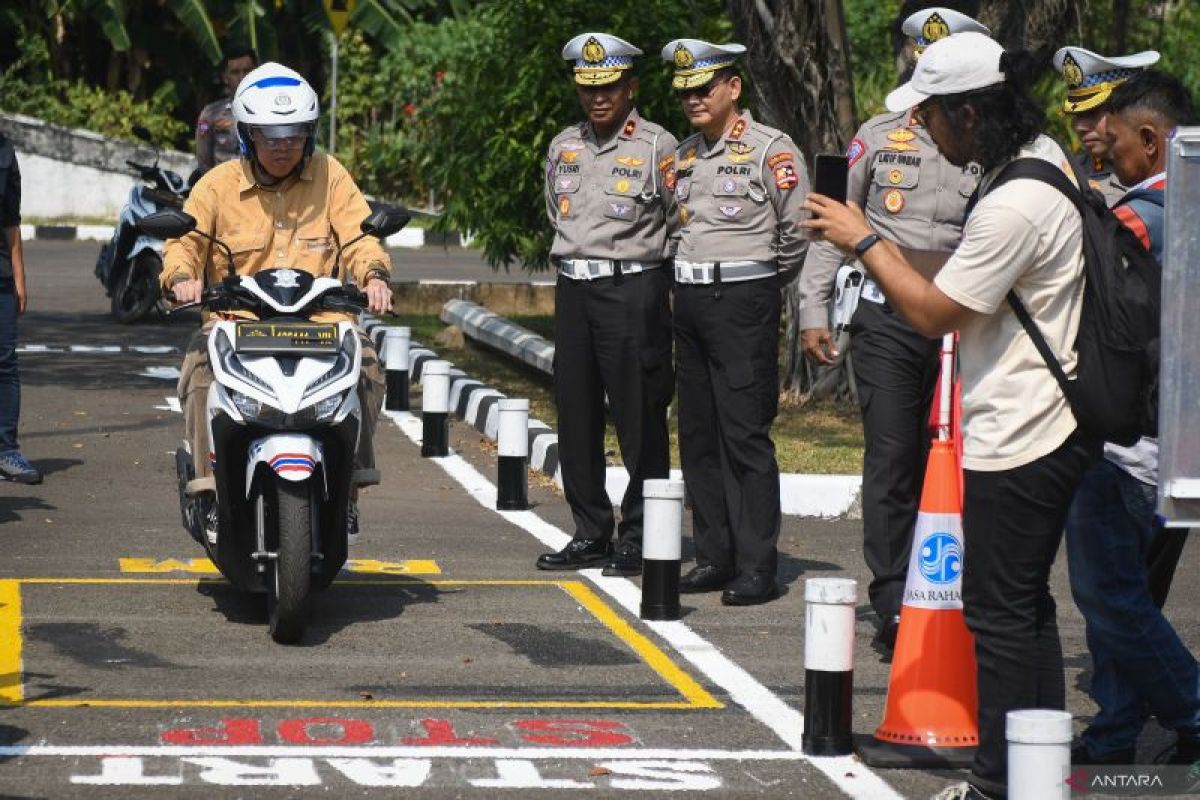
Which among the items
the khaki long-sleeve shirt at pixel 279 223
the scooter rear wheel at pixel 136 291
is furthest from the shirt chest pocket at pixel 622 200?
the scooter rear wheel at pixel 136 291

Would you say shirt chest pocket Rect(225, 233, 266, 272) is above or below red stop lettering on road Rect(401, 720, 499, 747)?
above

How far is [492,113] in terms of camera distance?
17016 mm

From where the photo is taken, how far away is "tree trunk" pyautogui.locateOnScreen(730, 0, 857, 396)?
44.8 ft


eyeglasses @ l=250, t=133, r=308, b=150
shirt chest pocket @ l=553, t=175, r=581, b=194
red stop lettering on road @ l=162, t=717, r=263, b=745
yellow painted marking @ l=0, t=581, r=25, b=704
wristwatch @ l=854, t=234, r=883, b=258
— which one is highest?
eyeglasses @ l=250, t=133, r=308, b=150

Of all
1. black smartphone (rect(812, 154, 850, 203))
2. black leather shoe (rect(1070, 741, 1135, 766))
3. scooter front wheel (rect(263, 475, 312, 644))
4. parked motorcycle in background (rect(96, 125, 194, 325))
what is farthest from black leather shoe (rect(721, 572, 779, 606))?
parked motorcycle in background (rect(96, 125, 194, 325))

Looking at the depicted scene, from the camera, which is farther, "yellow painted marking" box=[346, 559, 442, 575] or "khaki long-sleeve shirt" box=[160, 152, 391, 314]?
"yellow painted marking" box=[346, 559, 442, 575]

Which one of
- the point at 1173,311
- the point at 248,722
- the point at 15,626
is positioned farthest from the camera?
the point at 15,626

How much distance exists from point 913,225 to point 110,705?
3.21m

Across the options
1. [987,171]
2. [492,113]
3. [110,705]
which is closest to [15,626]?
[110,705]

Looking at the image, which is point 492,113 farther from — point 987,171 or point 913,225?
point 987,171

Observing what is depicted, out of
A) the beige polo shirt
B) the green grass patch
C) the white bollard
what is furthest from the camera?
the green grass patch

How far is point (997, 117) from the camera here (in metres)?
5.52

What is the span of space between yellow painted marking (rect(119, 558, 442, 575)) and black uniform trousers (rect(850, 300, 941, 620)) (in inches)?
83.6

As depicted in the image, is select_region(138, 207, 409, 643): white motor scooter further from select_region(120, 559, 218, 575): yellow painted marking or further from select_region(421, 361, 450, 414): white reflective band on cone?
select_region(421, 361, 450, 414): white reflective band on cone
